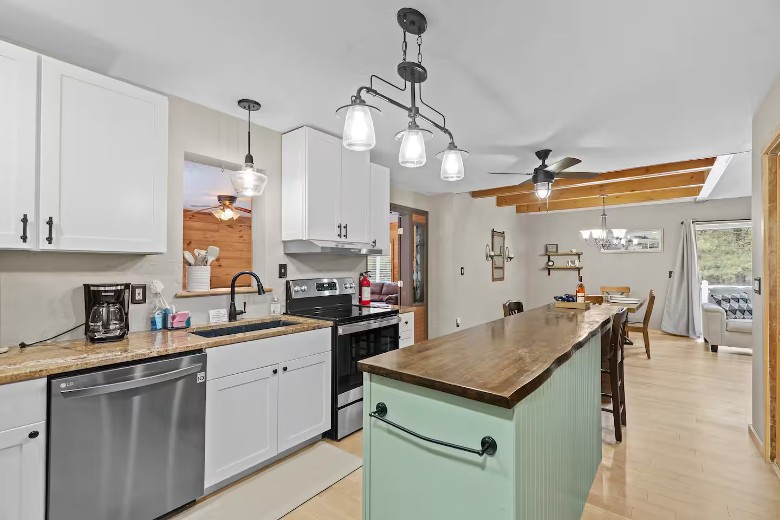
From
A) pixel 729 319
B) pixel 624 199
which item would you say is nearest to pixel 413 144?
pixel 624 199

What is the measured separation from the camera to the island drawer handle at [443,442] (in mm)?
1162

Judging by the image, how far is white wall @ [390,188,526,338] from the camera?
18.6ft

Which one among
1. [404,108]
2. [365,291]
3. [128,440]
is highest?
[404,108]

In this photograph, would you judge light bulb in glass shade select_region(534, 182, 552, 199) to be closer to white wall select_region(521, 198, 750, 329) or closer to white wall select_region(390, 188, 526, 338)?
white wall select_region(390, 188, 526, 338)

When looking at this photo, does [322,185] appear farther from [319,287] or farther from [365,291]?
[365,291]

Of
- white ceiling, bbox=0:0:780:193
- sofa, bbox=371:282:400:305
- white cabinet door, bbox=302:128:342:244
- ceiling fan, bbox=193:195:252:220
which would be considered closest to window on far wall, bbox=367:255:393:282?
sofa, bbox=371:282:400:305

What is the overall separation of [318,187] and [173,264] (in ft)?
3.82

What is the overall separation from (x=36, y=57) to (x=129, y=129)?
44 cm

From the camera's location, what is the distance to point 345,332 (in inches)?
113

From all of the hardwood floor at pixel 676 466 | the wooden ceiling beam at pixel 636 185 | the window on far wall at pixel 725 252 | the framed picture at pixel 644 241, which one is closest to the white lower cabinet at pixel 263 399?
the hardwood floor at pixel 676 466

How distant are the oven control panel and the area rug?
3.91 feet

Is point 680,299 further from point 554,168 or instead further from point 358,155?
point 358,155

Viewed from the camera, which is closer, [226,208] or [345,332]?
[345,332]

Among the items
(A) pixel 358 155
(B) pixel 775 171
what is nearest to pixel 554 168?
(B) pixel 775 171
